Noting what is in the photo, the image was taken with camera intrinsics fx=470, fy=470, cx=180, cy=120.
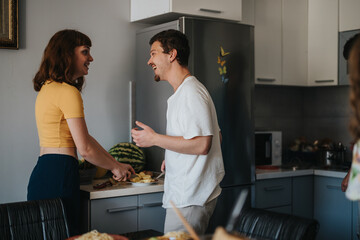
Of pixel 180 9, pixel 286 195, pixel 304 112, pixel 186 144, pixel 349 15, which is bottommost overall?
pixel 286 195

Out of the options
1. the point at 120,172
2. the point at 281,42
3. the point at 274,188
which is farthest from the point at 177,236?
the point at 281,42

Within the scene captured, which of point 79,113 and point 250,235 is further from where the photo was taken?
point 79,113

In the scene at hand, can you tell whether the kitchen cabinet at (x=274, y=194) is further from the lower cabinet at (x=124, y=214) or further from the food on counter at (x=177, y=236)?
the food on counter at (x=177, y=236)

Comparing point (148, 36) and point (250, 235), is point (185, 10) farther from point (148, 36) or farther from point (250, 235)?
point (250, 235)

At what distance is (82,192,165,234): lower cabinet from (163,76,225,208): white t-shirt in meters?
0.55

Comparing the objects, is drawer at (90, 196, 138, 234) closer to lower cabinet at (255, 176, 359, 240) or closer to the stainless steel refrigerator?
the stainless steel refrigerator

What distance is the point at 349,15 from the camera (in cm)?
371

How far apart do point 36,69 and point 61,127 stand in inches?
33.4

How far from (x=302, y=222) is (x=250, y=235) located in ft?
0.80

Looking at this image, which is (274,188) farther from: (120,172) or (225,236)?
(225,236)

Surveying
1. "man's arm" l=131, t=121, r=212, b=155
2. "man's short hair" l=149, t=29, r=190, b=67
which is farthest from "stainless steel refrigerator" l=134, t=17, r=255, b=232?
"man's arm" l=131, t=121, r=212, b=155

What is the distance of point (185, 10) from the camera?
3025 millimetres

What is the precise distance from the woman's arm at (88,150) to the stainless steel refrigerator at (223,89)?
68cm

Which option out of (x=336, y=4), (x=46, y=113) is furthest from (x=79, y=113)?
(x=336, y=4)
